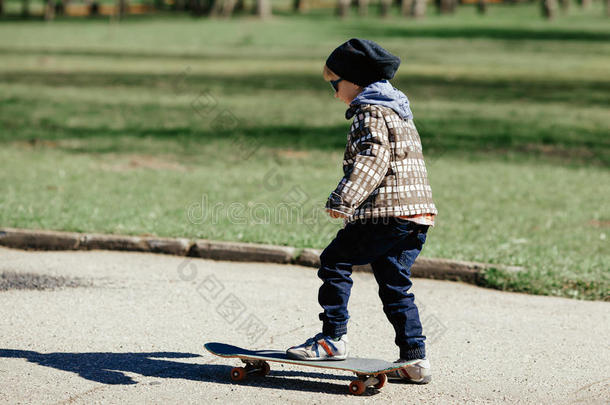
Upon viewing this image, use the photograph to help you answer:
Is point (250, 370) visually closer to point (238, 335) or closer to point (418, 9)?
point (238, 335)

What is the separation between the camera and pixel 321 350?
4.71 meters

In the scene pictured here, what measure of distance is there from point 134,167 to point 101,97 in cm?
791

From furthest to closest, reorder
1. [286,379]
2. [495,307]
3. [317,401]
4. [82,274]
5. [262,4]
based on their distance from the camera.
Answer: [262,4], [82,274], [495,307], [286,379], [317,401]

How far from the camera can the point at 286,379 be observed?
15.9 ft

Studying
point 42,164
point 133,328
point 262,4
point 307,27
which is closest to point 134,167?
point 42,164

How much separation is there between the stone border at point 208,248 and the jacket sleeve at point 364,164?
2.83m

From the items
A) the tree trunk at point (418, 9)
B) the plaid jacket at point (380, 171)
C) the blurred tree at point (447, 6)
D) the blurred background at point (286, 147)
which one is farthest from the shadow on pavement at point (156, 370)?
the blurred tree at point (447, 6)

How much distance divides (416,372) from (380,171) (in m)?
1.12

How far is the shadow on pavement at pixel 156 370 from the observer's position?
4746mm

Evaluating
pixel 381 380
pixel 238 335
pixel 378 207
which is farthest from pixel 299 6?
→ pixel 381 380

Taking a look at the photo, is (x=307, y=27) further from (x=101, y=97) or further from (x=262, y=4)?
(x=101, y=97)
